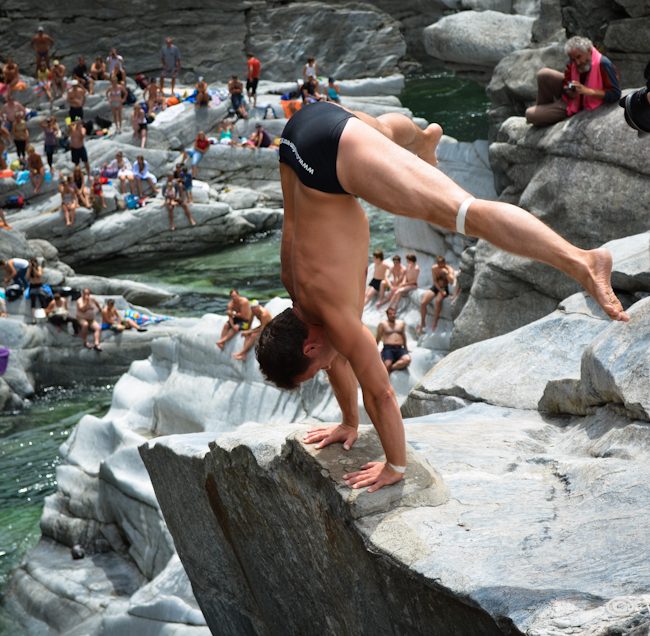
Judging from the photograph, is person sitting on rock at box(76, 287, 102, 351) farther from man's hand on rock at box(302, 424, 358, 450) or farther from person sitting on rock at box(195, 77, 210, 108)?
man's hand on rock at box(302, 424, 358, 450)

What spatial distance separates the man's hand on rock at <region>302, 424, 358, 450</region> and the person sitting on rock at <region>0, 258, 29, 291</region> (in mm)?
17927

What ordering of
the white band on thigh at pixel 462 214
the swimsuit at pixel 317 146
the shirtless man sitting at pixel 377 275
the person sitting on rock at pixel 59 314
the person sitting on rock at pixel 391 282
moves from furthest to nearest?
the person sitting on rock at pixel 59 314
the shirtless man sitting at pixel 377 275
the person sitting on rock at pixel 391 282
the swimsuit at pixel 317 146
the white band on thigh at pixel 462 214

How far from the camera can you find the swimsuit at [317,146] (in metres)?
5.07

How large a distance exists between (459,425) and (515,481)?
4.50 feet

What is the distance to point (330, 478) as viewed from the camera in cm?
546

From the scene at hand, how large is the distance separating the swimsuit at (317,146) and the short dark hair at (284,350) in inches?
26.9

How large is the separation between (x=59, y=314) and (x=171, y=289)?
13.9ft

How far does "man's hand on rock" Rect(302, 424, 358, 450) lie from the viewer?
18.6ft

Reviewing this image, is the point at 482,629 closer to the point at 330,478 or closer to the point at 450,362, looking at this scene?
the point at 330,478

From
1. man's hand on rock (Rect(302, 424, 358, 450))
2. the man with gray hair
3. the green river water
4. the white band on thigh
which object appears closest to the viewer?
the white band on thigh

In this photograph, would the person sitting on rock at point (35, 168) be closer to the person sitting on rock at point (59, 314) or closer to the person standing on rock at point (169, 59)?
the person standing on rock at point (169, 59)

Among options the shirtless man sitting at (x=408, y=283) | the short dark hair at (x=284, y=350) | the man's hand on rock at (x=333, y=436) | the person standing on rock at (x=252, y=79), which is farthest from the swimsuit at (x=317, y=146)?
the person standing on rock at (x=252, y=79)

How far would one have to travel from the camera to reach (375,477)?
5332 mm

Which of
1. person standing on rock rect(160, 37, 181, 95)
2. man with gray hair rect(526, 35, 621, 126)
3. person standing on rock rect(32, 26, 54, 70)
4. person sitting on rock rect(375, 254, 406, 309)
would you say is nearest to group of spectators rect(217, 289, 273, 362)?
person sitting on rock rect(375, 254, 406, 309)
